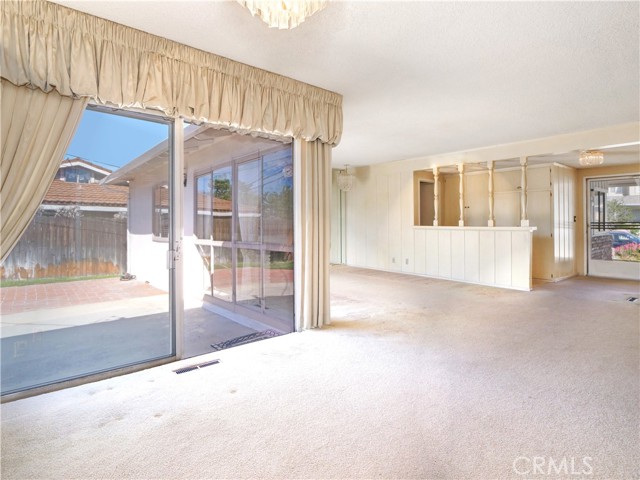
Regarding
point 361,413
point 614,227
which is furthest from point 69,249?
point 614,227

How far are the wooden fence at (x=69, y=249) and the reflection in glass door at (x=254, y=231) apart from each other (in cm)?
110

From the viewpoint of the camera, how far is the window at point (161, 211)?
117 inches

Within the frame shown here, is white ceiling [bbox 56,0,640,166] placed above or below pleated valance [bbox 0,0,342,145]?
above

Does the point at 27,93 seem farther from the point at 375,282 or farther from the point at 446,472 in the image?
the point at 375,282

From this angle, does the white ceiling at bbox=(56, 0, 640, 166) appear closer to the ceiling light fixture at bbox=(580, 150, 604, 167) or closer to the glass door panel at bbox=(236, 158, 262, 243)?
the ceiling light fixture at bbox=(580, 150, 604, 167)

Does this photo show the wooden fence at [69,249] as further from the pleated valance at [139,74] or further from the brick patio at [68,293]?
the pleated valance at [139,74]

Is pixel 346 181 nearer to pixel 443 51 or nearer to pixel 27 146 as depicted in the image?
pixel 443 51

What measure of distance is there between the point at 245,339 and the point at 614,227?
24.2 ft

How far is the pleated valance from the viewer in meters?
2.15

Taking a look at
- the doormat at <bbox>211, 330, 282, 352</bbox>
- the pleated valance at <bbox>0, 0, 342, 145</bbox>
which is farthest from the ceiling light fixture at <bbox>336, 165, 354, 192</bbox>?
the doormat at <bbox>211, 330, 282, 352</bbox>

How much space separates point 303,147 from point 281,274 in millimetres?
1362

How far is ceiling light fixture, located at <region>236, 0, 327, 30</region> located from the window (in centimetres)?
163

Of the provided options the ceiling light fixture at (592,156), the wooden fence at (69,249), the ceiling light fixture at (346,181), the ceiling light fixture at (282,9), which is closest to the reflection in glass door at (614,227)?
the ceiling light fixture at (592,156)

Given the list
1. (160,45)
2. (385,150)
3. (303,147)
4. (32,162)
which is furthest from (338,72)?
(385,150)
